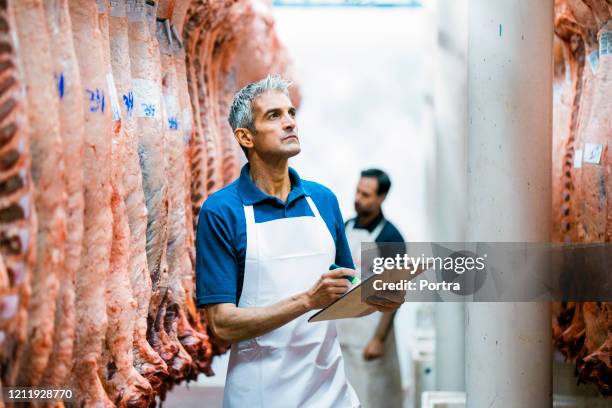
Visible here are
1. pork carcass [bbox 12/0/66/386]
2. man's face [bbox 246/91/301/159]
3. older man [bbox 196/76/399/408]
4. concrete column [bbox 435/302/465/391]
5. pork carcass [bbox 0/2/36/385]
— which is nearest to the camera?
pork carcass [bbox 0/2/36/385]

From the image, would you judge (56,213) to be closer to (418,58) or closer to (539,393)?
(539,393)

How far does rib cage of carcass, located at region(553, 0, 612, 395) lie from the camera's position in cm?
430

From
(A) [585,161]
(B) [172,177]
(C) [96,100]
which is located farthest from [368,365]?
(C) [96,100]

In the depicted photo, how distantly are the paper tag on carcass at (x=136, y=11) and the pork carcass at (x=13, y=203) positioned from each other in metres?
1.57

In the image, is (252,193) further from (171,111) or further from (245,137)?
(171,111)

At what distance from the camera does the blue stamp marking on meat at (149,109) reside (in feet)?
12.7

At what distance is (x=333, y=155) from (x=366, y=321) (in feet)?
16.4

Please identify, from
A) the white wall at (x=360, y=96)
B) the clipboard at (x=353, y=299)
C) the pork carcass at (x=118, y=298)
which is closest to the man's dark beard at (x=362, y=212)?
the clipboard at (x=353, y=299)

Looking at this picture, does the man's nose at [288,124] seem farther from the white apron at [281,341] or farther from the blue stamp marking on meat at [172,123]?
the blue stamp marking on meat at [172,123]

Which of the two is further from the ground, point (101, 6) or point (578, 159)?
point (101, 6)

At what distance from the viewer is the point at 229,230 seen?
3.41m

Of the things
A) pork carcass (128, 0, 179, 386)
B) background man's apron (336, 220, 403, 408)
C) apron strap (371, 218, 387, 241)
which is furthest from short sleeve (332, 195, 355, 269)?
background man's apron (336, 220, 403, 408)

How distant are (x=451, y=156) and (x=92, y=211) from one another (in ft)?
17.5

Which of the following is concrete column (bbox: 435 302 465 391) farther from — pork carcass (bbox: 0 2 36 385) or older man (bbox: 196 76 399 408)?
pork carcass (bbox: 0 2 36 385)
